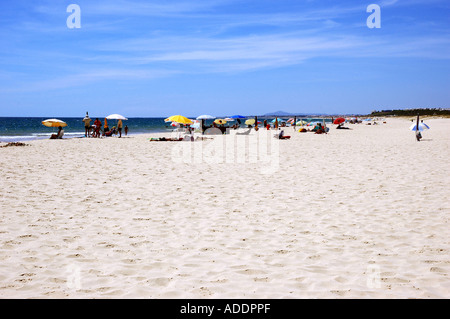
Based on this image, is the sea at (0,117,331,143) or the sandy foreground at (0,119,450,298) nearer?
the sandy foreground at (0,119,450,298)

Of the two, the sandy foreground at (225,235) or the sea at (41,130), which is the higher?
the sea at (41,130)

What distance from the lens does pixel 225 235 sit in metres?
5.43

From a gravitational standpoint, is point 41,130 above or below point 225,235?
above

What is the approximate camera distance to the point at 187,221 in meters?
6.11

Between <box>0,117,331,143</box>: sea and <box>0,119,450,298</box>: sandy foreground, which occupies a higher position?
<box>0,117,331,143</box>: sea

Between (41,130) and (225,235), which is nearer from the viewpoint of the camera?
(225,235)

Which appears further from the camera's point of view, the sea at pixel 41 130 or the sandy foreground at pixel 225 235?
the sea at pixel 41 130

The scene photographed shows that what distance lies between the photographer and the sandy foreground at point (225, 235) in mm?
3814

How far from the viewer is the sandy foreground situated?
3814mm

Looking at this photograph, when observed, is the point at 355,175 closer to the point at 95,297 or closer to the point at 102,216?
the point at 102,216

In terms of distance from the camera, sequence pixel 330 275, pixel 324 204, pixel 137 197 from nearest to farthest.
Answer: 1. pixel 330 275
2. pixel 324 204
3. pixel 137 197

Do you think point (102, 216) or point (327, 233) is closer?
point (327, 233)
